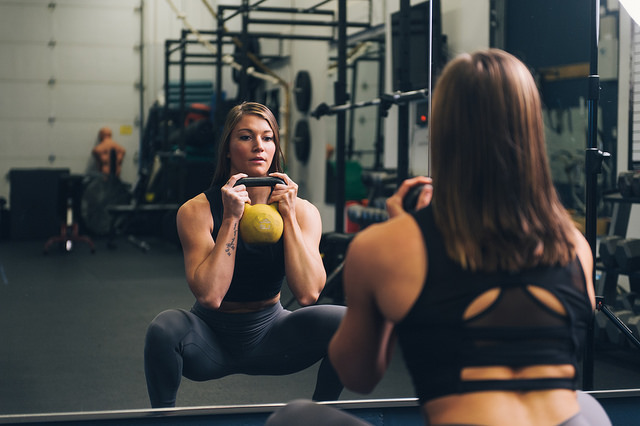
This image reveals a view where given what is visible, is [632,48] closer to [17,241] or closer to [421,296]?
[17,241]

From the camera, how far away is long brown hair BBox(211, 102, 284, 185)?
6.68 ft

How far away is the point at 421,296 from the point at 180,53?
261 cm

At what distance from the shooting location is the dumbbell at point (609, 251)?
3209mm

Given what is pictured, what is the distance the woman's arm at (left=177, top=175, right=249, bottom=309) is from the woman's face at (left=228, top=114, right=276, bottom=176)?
138mm

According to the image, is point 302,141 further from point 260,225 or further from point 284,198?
point 260,225

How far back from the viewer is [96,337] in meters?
2.82

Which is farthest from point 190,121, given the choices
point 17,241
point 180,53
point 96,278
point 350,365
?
point 350,365

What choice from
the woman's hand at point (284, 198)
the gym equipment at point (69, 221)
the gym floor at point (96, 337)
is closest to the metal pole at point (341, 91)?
the gym floor at point (96, 337)

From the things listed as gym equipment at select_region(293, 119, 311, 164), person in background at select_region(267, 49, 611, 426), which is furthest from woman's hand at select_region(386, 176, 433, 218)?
gym equipment at select_region(293, 119, 311, 164)

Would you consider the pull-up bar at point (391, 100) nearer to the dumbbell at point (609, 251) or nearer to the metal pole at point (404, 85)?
the metal pole at point (404, 85)

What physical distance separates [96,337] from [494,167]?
2190 mm

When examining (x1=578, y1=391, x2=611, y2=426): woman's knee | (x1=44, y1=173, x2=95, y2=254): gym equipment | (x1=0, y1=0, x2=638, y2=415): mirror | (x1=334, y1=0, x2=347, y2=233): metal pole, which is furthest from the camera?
(x1=334, y1=0, x2=347, y2=233): metal pole

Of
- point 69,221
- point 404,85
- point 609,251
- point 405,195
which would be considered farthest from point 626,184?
point 405,195

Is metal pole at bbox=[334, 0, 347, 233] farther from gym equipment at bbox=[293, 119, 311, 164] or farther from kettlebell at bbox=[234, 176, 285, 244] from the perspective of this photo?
kettlebell at bbox=[234, 176, 285, 244]
